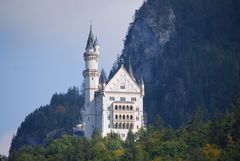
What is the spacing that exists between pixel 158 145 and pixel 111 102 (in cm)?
1560

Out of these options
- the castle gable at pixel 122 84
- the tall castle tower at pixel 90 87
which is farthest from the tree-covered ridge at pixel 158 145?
the castle gable at pixel 122 84

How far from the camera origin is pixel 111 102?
17650 cm

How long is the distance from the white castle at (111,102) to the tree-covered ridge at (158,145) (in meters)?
3.27

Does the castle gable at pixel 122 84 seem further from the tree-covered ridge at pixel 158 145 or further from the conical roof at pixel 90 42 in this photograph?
the tree-covered ridge at pixel 158 145

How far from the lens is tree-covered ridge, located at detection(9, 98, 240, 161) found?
152000 mm

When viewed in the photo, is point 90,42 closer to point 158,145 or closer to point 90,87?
point 90,87

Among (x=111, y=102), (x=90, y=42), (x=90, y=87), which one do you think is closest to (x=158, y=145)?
(x=111, y=102)

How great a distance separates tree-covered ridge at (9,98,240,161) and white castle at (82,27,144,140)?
3.27 metres

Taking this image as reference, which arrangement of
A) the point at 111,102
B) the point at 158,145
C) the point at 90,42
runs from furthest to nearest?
the point at 90,42, the point at 111,102, the point at 158,145

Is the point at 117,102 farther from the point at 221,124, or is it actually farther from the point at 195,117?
the point at 221,124

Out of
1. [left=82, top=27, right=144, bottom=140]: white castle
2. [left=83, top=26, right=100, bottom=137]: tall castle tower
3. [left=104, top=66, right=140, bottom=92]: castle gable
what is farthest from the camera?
[left=83, top=26, right=100, bottom=137]: tall castle tower

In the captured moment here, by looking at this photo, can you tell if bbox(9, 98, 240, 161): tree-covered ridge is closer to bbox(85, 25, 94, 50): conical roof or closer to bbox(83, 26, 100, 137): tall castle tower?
bbox(83, 26, 100, 137): tall castle tower

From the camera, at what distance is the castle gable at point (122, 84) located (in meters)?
178

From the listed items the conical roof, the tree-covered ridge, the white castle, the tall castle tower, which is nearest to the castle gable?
the white castle
